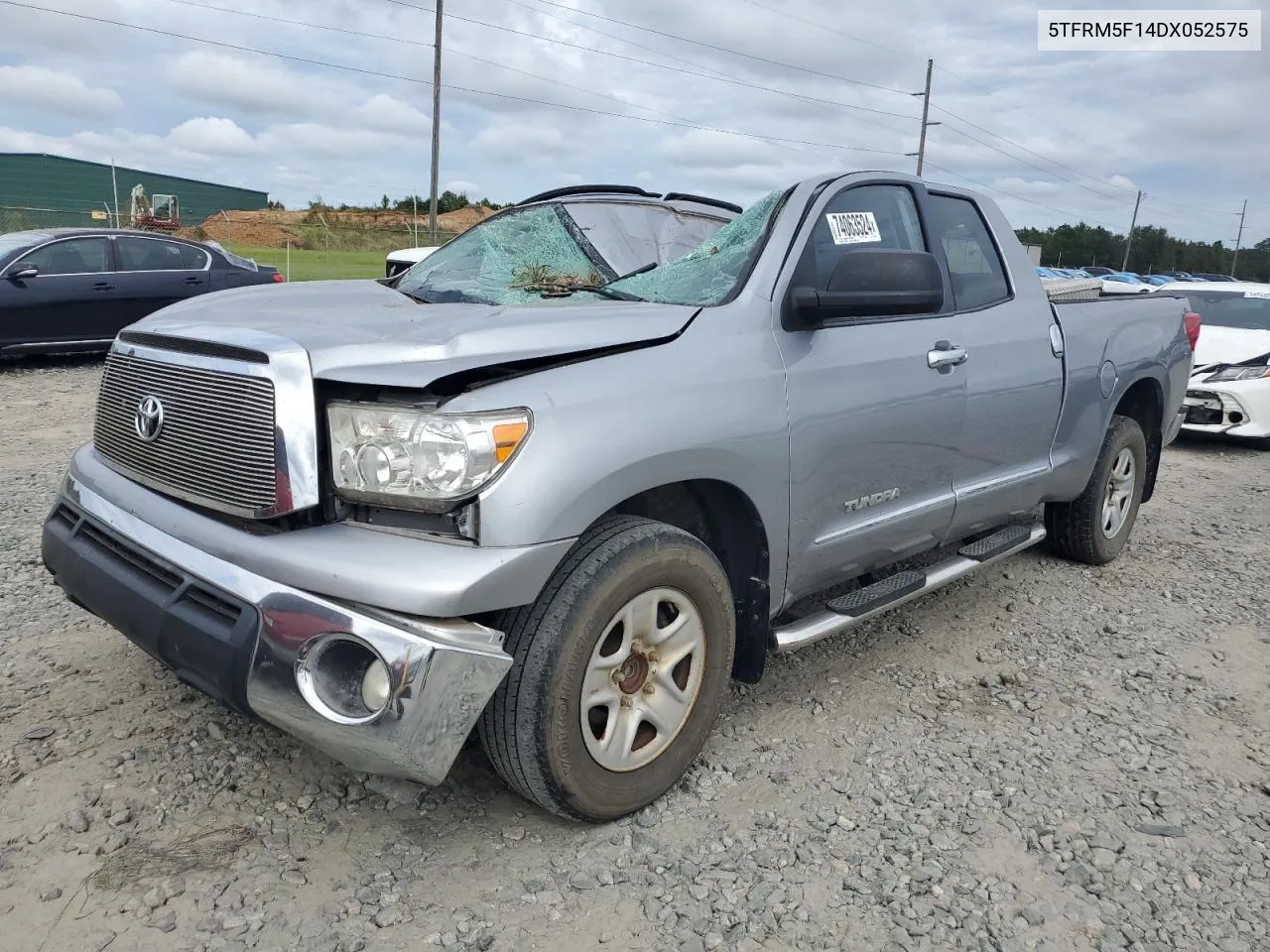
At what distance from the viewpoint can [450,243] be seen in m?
4.25

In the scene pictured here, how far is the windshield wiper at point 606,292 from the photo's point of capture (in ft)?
10.2

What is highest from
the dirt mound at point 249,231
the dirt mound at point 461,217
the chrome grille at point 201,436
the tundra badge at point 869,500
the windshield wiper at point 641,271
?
the dirt mound at point 461,217

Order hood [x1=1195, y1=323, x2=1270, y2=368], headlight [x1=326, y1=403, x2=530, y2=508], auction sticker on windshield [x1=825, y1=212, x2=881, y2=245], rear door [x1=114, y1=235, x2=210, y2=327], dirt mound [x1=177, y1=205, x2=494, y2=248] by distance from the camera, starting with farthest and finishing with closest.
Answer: dirt mound [x1=177, y1=205, x2=494, y2=248] → rear door [x1=114, y1=235, x2=210, y2=327] → hood [x1=1195, y1=323, x2=1270, y2=368] → auction sticker on windshield [x1=825, y1=212, x2=881, y2=245] → headlight [x1=326, y1=403, x2=530, y2=508]

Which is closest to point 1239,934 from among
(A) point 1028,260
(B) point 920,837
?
(B) point 920,837

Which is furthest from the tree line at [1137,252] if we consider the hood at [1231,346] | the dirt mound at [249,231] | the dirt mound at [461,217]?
the hood at [1231,346]

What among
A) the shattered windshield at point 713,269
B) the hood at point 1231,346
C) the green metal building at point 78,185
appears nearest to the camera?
the shattered windshield at point 713,269

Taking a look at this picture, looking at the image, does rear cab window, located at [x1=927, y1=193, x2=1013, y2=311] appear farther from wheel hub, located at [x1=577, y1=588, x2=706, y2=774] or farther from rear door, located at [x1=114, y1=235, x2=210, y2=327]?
rear door, located at [x1=114, y1=235, x2=210, y2=327]

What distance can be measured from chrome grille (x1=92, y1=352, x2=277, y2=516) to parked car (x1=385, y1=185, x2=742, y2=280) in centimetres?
161

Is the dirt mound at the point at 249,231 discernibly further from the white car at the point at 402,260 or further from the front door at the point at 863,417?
the front door at the point at 863,417

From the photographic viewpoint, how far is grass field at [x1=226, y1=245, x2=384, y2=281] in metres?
27.3

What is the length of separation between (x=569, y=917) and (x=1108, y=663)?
2.59 m

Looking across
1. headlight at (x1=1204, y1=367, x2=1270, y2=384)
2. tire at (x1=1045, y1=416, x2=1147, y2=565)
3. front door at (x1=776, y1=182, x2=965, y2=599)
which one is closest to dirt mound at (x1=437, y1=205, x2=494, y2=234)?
headlight at (x1=1204, y1=367, x2=1270, y2=384)

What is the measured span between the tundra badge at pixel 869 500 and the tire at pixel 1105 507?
1.84 meters

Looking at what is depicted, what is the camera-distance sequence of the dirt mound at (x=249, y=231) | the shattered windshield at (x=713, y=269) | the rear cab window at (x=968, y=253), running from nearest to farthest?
the shattered windshield at (x=713, y=269), the rear cab window at (x=968, y=253), the dirt mound at (x=249, y=231)
